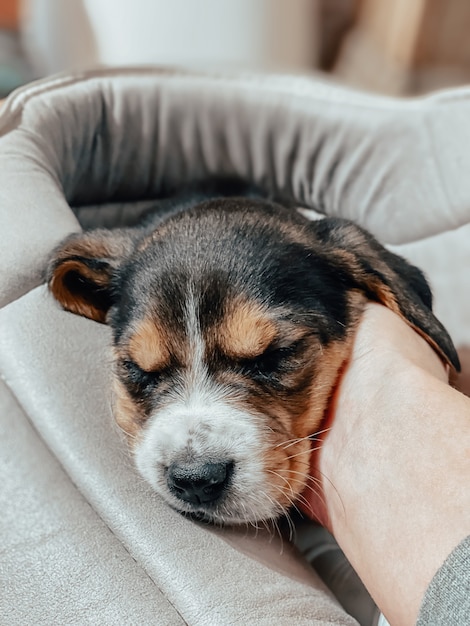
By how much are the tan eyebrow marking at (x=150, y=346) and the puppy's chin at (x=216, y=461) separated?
9 centimetres

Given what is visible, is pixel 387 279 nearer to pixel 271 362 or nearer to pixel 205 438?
pixel 271 362

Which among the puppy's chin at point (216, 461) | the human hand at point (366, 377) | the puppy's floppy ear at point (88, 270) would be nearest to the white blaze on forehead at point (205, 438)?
the puppy's chin at point (216, 461)

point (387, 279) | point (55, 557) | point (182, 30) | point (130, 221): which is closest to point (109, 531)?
point (55, 557)

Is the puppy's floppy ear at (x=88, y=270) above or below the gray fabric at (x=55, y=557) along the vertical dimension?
above

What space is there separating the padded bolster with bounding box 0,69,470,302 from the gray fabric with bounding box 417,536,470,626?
127 centimetres

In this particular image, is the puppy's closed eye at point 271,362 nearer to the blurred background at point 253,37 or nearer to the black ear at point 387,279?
the black ear at point 387,279

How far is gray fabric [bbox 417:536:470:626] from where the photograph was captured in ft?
2.88

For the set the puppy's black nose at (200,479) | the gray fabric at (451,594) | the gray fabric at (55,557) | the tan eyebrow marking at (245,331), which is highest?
the tan eyebrow marking at (245,331)

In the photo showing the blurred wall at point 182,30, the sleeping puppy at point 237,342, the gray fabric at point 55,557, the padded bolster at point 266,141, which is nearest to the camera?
the gray fabric at point 55,557

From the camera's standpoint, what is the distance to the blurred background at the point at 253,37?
3.02 m

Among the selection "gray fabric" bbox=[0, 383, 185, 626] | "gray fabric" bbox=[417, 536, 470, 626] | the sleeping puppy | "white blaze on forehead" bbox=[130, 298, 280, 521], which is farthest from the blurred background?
"gray fabric" bbox=[417, 536, 470, 626]

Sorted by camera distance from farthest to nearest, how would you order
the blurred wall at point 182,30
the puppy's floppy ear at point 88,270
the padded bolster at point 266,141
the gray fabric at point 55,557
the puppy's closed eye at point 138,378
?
the blurred wall at point 182,30 < the padded bolster at point 266,141 < the puppy's floppy ear at point 88,270 < the puppy's closed eye at point 138,378 < the gray fabric at point 55,557

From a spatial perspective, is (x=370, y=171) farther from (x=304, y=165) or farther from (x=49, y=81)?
(x=49, y=81)

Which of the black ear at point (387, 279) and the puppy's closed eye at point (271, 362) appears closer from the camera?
the puppy's closed eye at point (271, 362)
